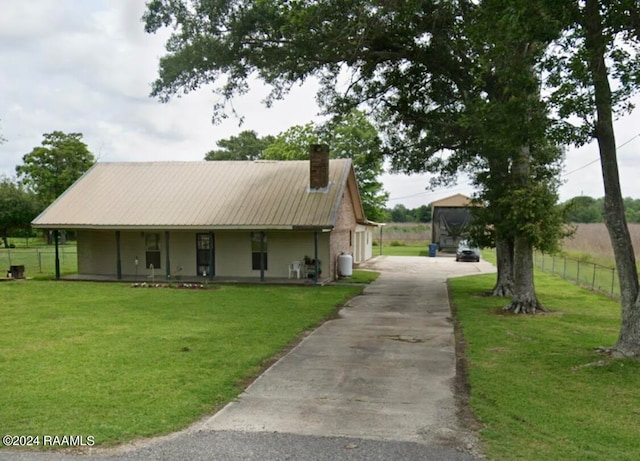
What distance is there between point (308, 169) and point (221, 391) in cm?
1884

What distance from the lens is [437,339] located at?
1073 cm

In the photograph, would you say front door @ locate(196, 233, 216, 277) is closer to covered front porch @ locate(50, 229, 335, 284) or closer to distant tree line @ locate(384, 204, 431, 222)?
covered front porch @ locate(50, 229, 335, 284)

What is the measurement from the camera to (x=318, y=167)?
22.9m

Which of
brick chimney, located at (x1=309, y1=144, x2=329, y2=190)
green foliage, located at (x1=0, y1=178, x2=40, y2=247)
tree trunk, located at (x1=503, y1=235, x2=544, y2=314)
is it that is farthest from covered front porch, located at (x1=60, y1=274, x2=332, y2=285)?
green foliage, located at (x1=0, y1=178, x2=40, y2=247)

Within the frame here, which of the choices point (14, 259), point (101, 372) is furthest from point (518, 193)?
point (14, 259)

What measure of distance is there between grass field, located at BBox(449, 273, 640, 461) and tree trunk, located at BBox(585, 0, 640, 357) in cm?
56

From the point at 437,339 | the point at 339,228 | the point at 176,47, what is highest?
the point at 176,47

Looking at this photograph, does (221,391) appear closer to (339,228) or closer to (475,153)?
(475,153)

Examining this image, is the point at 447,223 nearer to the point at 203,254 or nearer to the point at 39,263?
the point at 203,254

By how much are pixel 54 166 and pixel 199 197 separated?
46.4 metres

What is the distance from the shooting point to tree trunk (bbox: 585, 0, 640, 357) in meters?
8.30

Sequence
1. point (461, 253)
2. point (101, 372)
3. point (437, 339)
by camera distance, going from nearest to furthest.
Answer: point (101, 372) < point (437, 339) < point (461, 253)

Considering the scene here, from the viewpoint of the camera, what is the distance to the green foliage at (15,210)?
44.2m

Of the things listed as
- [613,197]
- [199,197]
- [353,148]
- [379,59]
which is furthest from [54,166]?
[613,197]
